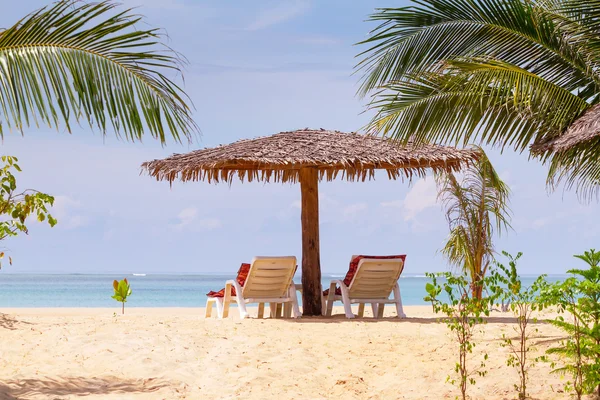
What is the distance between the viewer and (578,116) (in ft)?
23.7

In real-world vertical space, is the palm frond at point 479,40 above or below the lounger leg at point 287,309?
above

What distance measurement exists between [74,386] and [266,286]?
11.2ft

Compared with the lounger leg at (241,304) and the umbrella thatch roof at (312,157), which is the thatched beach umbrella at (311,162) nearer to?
the umbrella thatch roof at (312,157)

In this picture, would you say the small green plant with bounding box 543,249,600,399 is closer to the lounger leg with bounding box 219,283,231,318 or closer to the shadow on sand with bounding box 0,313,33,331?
the lounger leg with bounding box 219,283,231,318

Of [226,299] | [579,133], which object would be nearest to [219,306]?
[226,299]

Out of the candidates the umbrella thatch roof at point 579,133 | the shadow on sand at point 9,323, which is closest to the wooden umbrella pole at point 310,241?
the umbrella thatch roof at point 579,133

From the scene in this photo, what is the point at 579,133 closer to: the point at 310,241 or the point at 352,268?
the point at 352,268

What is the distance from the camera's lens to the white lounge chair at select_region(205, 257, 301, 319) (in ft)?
27.7

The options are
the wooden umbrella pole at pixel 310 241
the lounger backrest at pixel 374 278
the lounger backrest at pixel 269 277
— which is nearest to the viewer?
the lounger backrest at pixel 269 277

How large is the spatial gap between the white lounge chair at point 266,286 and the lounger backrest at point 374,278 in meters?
0.77

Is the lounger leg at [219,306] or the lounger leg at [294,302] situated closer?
the lounger leg at [294,302]

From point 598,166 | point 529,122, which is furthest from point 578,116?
point 598,166

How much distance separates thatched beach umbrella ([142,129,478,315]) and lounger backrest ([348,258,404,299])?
595 millimetres

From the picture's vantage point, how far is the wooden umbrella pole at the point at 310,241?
938 centimetres
